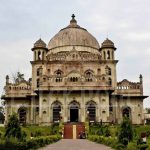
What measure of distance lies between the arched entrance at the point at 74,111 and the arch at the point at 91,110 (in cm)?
113

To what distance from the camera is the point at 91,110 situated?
4350 centimetres

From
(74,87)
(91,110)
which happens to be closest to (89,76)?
(74,87)

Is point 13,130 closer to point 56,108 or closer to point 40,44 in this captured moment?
point 56,108

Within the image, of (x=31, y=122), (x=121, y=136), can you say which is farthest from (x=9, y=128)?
(x=31, y=122)

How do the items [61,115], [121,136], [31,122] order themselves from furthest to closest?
[31,122] < [61,115] < [121,136]

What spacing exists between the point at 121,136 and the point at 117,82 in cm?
2684

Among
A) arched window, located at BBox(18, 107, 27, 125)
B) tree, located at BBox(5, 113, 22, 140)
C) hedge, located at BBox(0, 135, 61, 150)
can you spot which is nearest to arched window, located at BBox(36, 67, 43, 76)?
arched window, located at BBox(18, 107, 27, 125)

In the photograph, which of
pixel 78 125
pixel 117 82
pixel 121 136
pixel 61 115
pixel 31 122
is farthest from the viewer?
pixel 117 82

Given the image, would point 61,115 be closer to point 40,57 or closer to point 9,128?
point 40,57

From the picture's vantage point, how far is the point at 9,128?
24.2 m

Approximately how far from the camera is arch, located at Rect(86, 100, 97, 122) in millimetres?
43344

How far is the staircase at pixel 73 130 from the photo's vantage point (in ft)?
124

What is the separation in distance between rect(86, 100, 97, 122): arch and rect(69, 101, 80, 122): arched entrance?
113cm

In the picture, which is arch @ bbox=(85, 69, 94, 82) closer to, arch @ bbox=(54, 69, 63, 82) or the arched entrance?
arch @ bbox=(54, 69, 63, 82)
